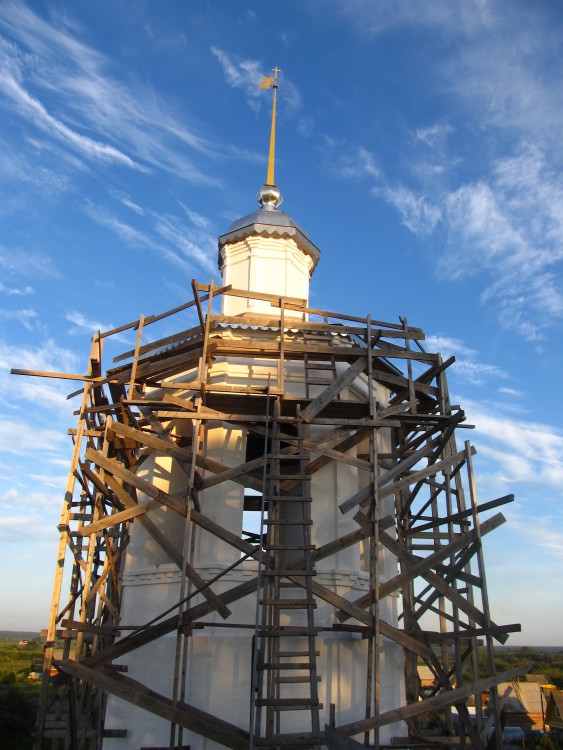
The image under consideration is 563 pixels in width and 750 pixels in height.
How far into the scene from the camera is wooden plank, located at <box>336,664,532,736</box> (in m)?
8.03

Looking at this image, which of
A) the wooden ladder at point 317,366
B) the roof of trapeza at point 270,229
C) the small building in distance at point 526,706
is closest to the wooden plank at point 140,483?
the wooden ladder at point 317,366

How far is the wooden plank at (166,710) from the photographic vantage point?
8.27 metres

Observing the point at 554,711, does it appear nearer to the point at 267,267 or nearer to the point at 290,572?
the point at 267,267

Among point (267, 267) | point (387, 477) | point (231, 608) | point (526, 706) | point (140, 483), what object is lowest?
point (526, 706)

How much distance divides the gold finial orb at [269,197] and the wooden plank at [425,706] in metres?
11.4

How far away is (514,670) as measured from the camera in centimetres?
893

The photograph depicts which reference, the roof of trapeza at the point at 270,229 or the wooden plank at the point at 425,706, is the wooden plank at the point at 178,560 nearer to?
the wooden plank at the point at 425,706

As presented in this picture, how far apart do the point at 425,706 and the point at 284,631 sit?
2.07m

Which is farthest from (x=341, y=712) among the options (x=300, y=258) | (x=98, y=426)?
(x=300, y=258)

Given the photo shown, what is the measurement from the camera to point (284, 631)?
323 inches

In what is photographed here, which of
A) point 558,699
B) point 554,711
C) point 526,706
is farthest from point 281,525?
point 526,706

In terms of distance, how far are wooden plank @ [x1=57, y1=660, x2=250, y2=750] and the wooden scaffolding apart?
22 millimetres

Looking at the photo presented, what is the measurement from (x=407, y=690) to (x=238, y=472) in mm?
5360

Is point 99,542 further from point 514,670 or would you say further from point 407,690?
point 514,670
